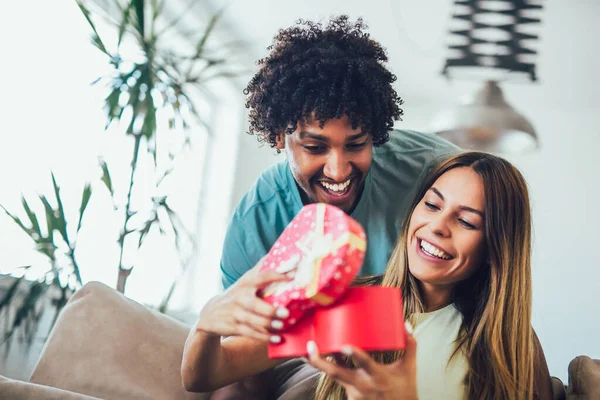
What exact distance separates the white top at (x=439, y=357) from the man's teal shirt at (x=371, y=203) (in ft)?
0.79

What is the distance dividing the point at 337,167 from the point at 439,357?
44cm

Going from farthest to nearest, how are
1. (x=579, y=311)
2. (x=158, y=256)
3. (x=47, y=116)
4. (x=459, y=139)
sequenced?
(x=579, y=311), (x=158, y=256), (x=47, y=116), (x=459, y=139)

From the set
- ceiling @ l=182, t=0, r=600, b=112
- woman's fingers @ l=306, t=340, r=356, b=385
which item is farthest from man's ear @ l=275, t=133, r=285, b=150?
ceiling @ l=182, t=0, r=600, b=112

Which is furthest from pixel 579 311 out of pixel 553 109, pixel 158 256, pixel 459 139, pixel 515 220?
pixel 515 220

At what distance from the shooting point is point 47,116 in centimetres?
249

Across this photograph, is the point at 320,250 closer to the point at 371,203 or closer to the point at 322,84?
the point at 322,84

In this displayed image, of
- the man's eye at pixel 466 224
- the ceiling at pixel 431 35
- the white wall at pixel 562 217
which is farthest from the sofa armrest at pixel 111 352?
the white wall at pixel 562 217

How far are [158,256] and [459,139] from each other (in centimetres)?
188

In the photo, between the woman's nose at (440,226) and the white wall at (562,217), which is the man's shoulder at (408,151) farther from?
the white wall at (562,217)

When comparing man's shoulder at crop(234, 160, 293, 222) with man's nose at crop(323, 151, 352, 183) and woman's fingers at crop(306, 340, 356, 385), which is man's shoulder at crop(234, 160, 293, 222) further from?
woman's fingers at crop(306, 340, 356, 385)

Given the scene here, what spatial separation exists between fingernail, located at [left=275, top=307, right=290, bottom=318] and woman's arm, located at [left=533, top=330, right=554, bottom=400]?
2.28ft

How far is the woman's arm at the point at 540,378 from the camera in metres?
1.31

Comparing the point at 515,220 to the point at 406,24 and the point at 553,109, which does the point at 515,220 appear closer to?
the point at 406,24

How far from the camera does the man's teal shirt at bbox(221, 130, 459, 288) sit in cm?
162
